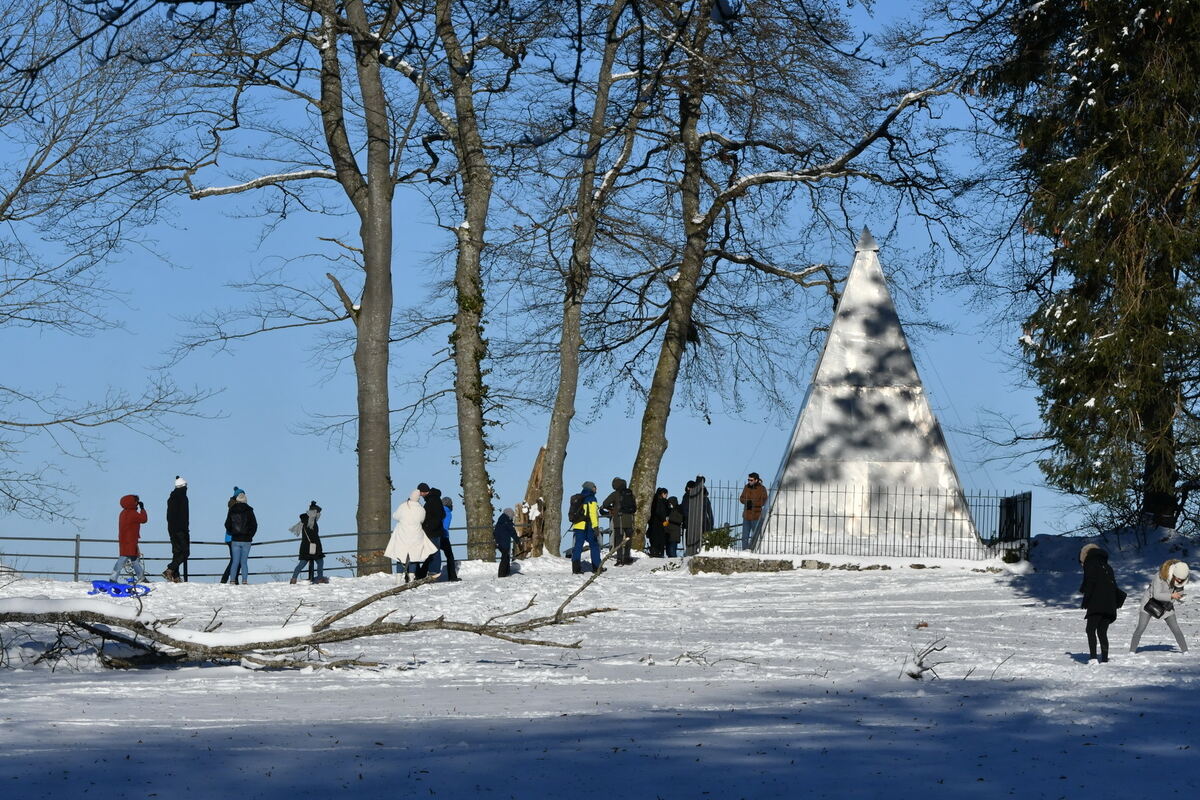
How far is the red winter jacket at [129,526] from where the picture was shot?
21.3 meters

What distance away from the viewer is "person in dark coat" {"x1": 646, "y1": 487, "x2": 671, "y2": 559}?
25.9 m

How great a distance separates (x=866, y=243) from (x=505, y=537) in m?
8.36

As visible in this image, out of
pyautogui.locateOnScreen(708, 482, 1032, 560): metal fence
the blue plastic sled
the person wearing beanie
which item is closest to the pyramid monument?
pyautogui.locateOnScreen(708, 482, 1032, 560): metal fence

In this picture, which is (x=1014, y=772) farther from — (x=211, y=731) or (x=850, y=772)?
(x=211, y=731)

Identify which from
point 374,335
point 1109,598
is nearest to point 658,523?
point 374,335

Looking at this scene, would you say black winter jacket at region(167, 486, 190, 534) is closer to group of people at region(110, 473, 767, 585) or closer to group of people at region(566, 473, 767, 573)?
group of people at region(110, 473, 767, 585)

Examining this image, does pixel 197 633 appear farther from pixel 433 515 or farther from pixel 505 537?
pixel 505 537

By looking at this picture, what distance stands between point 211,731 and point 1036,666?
796cm

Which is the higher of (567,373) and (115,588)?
(567,373)

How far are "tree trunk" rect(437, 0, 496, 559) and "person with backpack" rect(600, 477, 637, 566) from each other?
7.02ft

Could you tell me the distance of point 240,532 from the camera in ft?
71.4

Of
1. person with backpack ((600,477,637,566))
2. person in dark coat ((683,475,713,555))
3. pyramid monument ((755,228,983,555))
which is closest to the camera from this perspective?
pyramid monument ((755,228,983,555))

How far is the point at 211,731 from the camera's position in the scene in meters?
8.69

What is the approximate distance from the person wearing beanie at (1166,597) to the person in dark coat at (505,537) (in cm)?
1019
